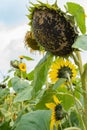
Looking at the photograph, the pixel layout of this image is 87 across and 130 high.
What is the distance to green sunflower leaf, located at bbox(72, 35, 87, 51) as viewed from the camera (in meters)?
0.99

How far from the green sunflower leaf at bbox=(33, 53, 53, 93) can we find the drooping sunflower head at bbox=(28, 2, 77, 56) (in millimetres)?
48

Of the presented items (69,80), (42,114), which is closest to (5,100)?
(42,114)

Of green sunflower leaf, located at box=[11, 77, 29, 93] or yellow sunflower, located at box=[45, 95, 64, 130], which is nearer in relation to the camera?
yellow sunflower, located at box=[45, 95, 64, 130]

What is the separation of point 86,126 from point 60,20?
0.27 metres

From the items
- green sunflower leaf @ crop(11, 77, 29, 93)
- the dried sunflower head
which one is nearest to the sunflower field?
the dried sunflower head

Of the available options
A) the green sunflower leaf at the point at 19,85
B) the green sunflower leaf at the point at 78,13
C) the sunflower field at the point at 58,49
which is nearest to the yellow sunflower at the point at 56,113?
the sunflower field at the point at 58,49

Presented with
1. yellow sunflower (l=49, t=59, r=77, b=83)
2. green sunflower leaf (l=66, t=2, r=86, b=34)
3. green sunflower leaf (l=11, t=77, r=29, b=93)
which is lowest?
green sunflower leaf (l=11, t=77, r=29, b=93)

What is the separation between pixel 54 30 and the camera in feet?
3.63

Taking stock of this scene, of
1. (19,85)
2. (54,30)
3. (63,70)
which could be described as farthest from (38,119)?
(19,85)

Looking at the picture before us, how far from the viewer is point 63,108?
4.66ft

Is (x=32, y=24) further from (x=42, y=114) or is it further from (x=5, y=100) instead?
(x=5, y=100)

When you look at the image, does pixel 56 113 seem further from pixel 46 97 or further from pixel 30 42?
pixel 30 42

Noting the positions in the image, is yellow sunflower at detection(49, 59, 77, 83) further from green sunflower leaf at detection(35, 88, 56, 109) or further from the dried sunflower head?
the dried sunflower head

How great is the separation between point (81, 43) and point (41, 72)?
21cm
